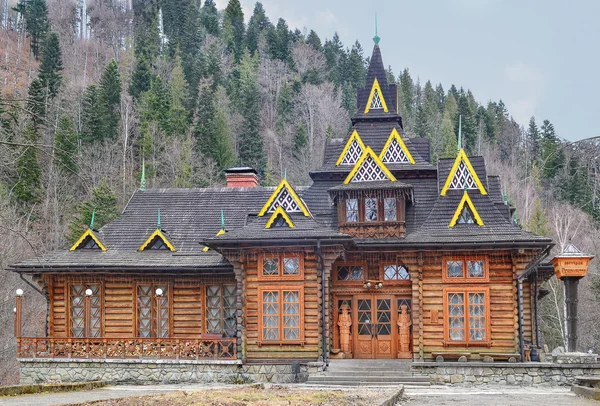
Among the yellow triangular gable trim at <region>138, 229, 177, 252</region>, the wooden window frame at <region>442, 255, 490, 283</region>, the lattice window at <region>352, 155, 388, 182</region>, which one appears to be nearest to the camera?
the wooden window frame at <region>442, 255, 490, 283</region>

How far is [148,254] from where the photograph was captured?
2411 centimetres

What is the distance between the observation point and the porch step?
20.0 metres

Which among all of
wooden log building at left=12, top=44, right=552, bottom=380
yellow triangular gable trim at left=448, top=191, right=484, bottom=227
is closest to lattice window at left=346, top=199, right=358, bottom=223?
wooden log building at left=12, top=44, right=552, bottom=380

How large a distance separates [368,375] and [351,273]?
360 cm

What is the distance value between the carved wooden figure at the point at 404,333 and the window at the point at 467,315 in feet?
3.88

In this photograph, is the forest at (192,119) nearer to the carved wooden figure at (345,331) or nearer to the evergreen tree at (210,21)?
the evergreen tree at (210,21)

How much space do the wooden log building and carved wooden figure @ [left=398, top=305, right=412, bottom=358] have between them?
4cm

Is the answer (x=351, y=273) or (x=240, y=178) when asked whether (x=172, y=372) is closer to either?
(x=351, y=273)

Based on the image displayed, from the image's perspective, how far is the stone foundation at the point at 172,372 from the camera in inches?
848

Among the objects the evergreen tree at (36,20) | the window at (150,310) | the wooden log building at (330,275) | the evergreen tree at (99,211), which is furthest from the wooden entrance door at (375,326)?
the evergreen tree at (36,20)

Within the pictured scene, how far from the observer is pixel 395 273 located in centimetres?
2294

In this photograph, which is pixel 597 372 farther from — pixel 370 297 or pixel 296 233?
pixel 296 233

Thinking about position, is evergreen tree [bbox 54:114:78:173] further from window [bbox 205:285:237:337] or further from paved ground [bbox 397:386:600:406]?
paved ground [bbox 397:386:600:406]

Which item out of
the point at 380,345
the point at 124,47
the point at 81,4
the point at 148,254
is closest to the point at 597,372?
the point at 380,345
